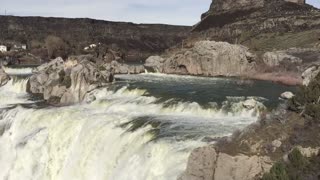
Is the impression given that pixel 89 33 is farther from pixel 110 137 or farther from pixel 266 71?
pixel 110 137

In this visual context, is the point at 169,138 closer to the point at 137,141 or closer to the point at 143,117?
the point at 137,141

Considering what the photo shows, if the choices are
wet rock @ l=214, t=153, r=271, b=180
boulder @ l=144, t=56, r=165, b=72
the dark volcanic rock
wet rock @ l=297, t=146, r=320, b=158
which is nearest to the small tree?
the dark volcanic rock

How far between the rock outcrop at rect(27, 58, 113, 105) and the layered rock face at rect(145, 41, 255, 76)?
1621 centimetres

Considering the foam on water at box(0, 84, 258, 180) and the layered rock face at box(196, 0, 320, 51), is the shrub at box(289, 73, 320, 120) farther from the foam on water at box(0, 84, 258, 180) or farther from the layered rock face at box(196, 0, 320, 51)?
the layered rock face at box(196, 0, 320, 51)

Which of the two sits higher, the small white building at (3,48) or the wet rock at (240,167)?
the wet rock at (240,167)

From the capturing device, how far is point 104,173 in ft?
76.6

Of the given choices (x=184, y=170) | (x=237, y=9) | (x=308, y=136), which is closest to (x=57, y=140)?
(x=184, y=170)

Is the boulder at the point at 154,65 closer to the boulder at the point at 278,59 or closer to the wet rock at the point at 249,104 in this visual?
the boulder at the point at 278,59

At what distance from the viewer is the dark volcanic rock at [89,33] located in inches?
5625

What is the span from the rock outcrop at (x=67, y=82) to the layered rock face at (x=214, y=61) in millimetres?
16214

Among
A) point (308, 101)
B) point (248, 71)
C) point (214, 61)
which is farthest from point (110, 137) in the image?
point (214, 61)

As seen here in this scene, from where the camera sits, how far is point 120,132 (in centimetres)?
2502

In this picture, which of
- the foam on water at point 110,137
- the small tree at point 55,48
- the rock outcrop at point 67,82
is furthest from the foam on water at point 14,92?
the small tree at point 55,48

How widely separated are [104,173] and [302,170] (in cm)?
977
